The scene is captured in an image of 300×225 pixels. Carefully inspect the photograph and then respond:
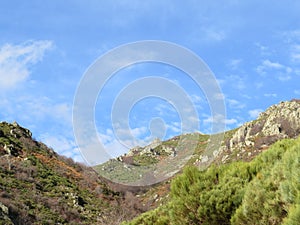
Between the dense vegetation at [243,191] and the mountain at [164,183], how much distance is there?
2 centimetres

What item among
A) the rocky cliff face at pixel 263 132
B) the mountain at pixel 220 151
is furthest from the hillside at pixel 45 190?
the rocky cliff face at pixel 263 132

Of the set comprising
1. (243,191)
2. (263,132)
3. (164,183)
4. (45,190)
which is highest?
(263,132)

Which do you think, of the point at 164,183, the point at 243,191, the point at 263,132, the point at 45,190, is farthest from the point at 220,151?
the point at 243,191

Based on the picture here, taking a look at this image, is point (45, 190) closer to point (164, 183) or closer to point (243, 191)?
point (164, 183)

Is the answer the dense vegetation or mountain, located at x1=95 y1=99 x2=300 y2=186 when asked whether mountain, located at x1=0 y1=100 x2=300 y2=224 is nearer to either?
the dense vegetation

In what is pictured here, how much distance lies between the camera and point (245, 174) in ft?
29.3

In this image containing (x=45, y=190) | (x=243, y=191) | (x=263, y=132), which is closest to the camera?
(x=243, y=191)

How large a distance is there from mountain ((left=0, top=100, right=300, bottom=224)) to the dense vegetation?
0.05ft

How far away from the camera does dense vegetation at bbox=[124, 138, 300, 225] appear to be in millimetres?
6268

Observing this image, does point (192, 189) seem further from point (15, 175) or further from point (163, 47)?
point (15, 175)

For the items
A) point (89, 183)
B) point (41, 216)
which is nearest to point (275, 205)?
point (41, 216)

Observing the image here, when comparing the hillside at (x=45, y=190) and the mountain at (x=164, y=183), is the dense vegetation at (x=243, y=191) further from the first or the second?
the hillside at (x=45, y=190)

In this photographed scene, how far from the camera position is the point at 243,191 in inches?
333

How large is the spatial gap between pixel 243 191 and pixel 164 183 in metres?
49.9
